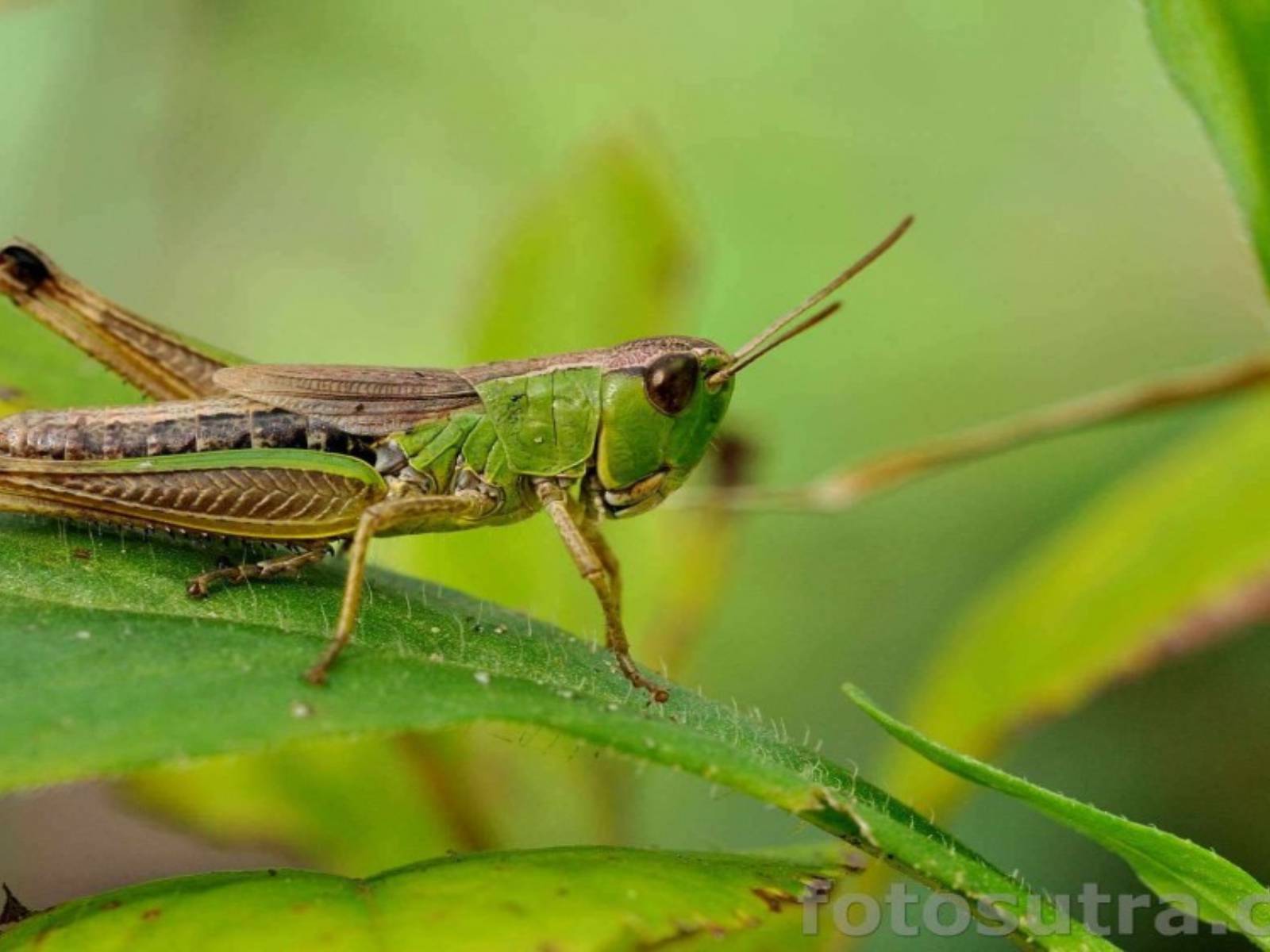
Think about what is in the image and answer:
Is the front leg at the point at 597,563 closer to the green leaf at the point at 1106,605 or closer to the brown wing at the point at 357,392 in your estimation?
the brown wing at the point at 357,392

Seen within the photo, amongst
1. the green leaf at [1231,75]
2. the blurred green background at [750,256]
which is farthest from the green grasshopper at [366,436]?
the green leaf at [1231,75]

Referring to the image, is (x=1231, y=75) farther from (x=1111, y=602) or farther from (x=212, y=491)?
(x=212, y=491)

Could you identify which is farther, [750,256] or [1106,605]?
[750,256]

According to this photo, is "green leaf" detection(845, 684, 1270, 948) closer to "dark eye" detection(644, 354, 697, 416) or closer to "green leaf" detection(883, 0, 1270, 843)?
"green leaf" detection(883, 0, 1270, 843)

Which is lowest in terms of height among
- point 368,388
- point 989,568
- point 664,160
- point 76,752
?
point 989,568

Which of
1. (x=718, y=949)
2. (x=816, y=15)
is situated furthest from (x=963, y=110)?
(x=718, y=949)

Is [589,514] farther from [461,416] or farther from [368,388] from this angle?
[368,388]

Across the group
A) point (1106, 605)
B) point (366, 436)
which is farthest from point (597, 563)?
point (1106, 605)
